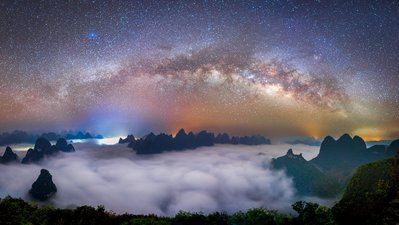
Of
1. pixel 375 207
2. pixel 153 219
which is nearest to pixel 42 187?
pixel 153 219

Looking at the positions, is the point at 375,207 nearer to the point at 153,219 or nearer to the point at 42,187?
the point at 153,219

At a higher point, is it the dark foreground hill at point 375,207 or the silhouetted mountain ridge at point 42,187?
the dark foreground hill at point 375,207

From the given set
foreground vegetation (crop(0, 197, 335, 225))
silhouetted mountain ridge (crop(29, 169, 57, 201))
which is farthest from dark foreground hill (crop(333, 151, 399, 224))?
silhouetted mountain ridge (crop(29, 169, 57, 201))

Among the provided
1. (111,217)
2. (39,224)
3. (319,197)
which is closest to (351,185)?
(111,217)

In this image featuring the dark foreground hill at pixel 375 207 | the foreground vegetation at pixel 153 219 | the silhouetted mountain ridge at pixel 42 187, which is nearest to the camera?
the dark foreground hill at pixel 375 207

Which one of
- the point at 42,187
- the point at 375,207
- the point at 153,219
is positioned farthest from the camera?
the point at 42,187

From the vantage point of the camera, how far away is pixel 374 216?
23.9 m

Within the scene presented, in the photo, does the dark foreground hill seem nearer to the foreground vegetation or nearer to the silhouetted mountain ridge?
the foreground vegetation

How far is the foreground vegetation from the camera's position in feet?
78.4

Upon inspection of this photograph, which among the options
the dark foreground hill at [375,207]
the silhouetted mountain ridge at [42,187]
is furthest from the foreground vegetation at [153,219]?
the silhouetted mountain ridge at [42,187]

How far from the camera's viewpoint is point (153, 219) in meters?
26.0

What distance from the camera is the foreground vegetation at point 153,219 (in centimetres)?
2391

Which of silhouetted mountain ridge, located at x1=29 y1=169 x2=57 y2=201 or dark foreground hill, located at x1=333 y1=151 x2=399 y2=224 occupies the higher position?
dark foreground hill, located at x1=333 y1=151 x2=399 y2=224

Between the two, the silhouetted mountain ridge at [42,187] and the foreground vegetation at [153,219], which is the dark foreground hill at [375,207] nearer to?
the foreground vegetation at [153,219]
